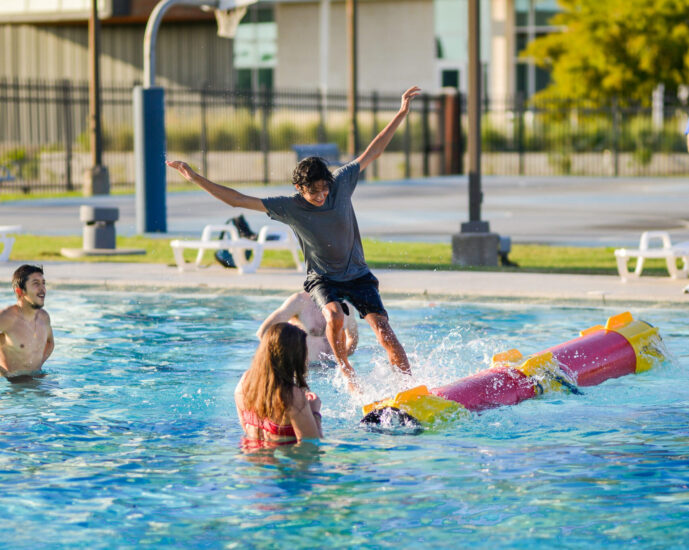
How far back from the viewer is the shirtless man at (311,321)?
9000 mm

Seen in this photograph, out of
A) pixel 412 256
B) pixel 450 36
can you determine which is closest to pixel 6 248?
pixel 412 256

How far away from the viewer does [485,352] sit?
34.9 feet

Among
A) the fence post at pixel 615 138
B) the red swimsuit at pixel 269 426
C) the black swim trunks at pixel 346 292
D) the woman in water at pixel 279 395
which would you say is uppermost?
the fence post at pixel 615 138

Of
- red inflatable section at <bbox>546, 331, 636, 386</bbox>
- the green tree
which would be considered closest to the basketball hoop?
red inflatable section at <bbox>546, 331, 636, 386</bbox>

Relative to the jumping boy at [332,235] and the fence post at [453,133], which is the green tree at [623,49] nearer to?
the fence post at [453,133]

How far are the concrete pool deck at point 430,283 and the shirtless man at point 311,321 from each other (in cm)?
331

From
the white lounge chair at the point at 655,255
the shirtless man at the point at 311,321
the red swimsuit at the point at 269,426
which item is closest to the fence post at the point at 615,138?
Answer: the white lounge chair at the point at 655,255

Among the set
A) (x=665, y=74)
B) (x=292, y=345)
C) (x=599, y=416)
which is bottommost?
(x=599, y=416)

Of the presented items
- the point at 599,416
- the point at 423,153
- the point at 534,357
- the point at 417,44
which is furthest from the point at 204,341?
the point at 417,44

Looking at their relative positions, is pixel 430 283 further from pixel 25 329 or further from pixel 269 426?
pixel 269 426

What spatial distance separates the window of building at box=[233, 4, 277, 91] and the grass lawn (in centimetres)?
3139

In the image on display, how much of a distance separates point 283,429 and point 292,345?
725 millimetres

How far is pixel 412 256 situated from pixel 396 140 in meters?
25.4

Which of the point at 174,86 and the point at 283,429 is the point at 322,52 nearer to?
the point at 174,86
